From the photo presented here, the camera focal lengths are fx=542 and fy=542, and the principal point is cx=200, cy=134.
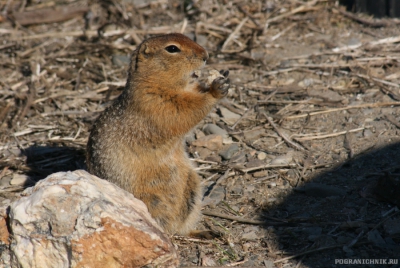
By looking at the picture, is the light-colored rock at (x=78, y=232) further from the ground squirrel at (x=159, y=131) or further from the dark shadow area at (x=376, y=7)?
the dark shadow area at (x=376, y=7)

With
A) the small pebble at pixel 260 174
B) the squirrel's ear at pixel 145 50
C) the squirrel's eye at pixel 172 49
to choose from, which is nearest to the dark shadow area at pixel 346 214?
the small pebble at pixel 260 174

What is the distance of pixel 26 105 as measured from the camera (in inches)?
241

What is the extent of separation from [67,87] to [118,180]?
2.78 metres

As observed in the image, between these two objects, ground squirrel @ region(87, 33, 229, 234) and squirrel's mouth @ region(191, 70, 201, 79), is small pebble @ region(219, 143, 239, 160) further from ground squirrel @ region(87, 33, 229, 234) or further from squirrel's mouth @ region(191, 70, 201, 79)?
squirrel's mouth @ region(191, 70, 201, 79)

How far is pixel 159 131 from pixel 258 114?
1.74 m

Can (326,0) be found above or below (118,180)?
above

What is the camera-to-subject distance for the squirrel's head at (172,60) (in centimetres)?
433

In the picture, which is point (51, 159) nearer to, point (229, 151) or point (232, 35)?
point (229, 151)

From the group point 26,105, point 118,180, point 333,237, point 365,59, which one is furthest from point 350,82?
point 26,105

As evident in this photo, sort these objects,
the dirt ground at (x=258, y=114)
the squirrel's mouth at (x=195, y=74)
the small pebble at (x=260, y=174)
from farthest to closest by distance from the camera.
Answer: the small pebble at (x=260, y=174), the squirrel's mouth at (x=195, y=74), the dirt ground at (x=258, y=114)

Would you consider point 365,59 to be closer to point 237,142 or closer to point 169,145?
point 237,142

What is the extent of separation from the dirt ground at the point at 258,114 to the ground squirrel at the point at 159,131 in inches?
12.1

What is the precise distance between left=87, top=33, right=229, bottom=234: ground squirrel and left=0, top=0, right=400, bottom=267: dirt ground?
0.31 meters

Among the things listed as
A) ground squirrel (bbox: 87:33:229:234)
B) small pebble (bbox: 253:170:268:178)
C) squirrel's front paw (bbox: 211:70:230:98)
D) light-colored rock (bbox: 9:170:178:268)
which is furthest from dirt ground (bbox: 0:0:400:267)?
squirrel's front paw (bbox: 211:70:230:98)
